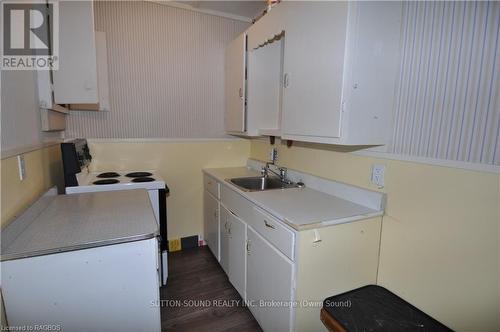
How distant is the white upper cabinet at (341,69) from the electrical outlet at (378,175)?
15 cm

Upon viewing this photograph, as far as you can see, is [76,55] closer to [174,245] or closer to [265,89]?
[265,89]

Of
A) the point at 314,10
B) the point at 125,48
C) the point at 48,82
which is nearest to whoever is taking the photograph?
the point at 314,10

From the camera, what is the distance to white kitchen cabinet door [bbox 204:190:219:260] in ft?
7.93

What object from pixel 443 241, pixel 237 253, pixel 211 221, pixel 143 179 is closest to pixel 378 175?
pixel 443 241

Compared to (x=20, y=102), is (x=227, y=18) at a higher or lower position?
higher

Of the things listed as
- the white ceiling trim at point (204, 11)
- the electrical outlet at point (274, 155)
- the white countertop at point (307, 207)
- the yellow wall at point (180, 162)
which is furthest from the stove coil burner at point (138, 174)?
the white ceiling trim at point (204, 11)

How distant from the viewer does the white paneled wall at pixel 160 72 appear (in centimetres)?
236

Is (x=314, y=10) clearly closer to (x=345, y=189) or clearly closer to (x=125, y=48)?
(x=345, y=189)

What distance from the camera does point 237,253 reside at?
196cm

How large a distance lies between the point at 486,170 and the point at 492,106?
10.0 inches

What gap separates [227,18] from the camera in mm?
2766

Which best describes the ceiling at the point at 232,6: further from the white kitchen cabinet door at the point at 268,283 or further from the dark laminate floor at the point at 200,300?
the dark laminate floor at the point at 200,300

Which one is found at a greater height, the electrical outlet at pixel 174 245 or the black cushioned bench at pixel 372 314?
the black cushioned bench at pixel 372 314

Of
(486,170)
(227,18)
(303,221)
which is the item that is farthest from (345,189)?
(227,18)
